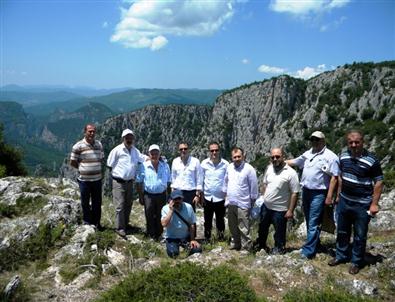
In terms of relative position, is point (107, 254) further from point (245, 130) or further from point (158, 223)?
point (245, 130)

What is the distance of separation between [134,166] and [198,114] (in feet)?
536

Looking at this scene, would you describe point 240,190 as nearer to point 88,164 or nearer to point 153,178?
point 153,178

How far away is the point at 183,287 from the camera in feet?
18.5

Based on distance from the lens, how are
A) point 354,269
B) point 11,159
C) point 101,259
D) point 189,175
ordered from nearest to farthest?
1. point 354,269
2. point 101,259
3. point 189,175
4. point 11,159

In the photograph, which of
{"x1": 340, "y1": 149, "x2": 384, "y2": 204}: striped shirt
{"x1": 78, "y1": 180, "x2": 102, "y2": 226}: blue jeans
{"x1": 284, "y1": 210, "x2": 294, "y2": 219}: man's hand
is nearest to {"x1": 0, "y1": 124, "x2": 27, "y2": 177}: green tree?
{"x1": 78, "y1": 180, "x2": 102, "y2": 226}: blue jeans

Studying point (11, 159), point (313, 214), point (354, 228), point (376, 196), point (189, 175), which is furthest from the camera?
point (11, 159)

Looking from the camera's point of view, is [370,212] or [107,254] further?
[107,254]

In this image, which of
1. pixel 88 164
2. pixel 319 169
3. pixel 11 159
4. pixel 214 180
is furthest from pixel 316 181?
pixel 11 159

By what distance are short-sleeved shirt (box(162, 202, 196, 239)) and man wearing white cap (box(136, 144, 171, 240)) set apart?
104cm

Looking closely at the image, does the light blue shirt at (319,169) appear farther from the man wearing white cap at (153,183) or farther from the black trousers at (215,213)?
the man wearing white cap at (153,183)

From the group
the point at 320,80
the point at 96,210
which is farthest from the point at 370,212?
the point at 320,80

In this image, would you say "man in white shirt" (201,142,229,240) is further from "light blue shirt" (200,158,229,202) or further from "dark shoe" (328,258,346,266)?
"dark shoe" (328,258,346,266)

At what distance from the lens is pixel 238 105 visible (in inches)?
5044

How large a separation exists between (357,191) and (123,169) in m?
5.34
